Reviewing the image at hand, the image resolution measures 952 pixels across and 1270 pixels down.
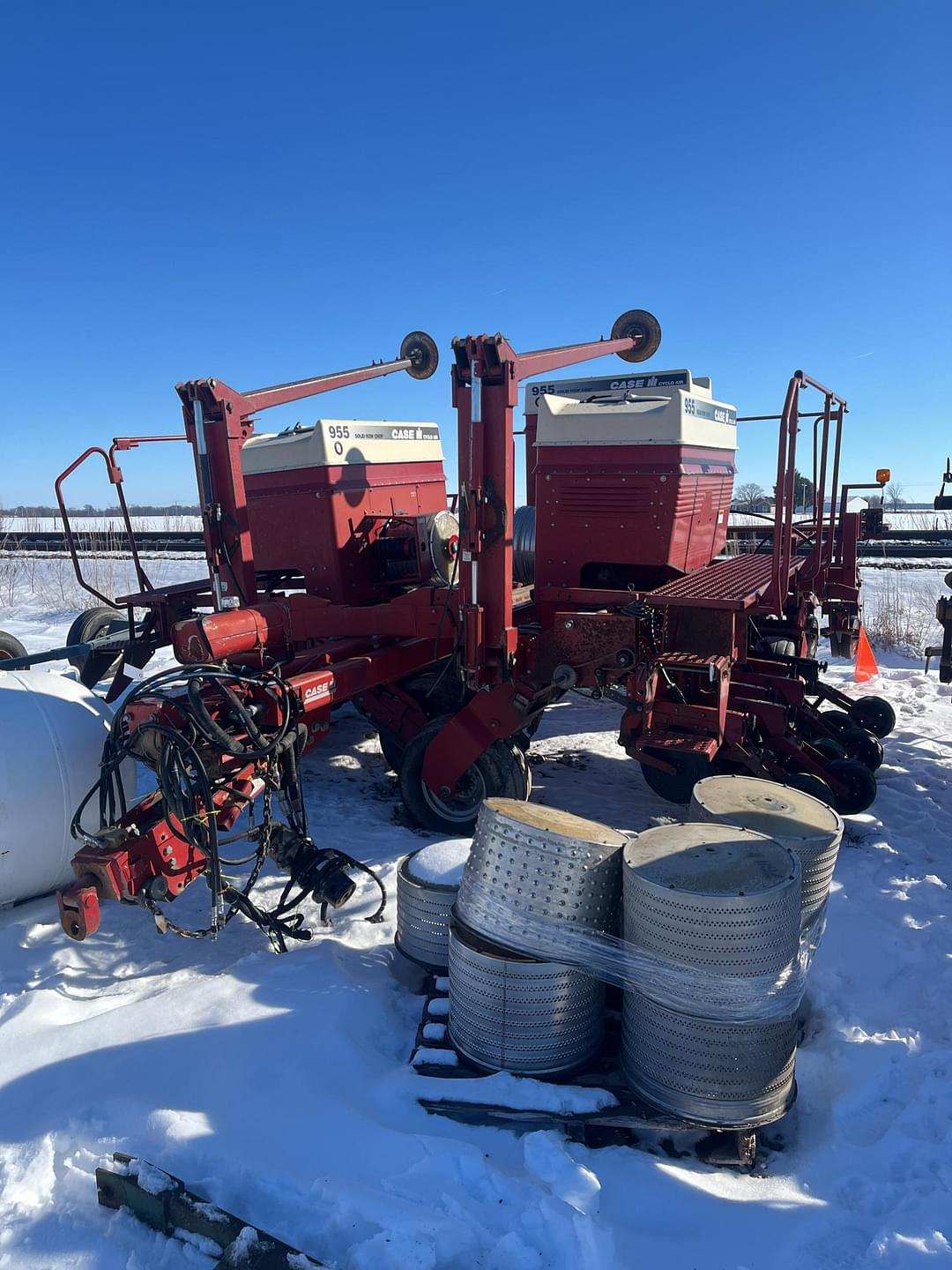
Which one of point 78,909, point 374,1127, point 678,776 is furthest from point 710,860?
point 678,776

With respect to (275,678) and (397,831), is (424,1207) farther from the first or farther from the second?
(397,831)

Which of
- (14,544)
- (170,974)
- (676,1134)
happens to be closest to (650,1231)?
(676,1134)

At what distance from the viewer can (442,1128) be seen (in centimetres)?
280

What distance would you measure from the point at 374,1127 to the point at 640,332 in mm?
7014

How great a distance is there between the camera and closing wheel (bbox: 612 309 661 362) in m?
7.73

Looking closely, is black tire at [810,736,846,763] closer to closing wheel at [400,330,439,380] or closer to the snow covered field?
the snow covered field

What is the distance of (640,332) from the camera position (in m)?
7.77

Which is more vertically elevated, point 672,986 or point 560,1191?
point 672,986

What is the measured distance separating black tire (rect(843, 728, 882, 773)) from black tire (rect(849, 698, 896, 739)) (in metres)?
0.82

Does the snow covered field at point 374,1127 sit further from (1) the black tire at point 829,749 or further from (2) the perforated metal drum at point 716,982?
(1) the black tire at point 829,749

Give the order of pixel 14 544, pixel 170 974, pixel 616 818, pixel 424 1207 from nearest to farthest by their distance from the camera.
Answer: pixel 424 1207, pixel 170 974, pixel 616 818, pixel 14 544

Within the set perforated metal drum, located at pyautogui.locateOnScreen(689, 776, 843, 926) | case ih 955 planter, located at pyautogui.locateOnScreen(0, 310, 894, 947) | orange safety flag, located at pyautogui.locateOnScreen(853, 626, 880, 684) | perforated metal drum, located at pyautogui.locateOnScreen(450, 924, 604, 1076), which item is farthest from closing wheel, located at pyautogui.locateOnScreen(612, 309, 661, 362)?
perforated metal drum, located at pyautogui.locateOnScreen(450, 924, 604, 1076)

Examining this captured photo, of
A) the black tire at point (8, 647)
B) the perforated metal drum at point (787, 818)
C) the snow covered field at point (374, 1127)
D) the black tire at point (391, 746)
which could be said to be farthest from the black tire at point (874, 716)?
the black tire at point (8, 647)

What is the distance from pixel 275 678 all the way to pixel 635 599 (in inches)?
86.4
